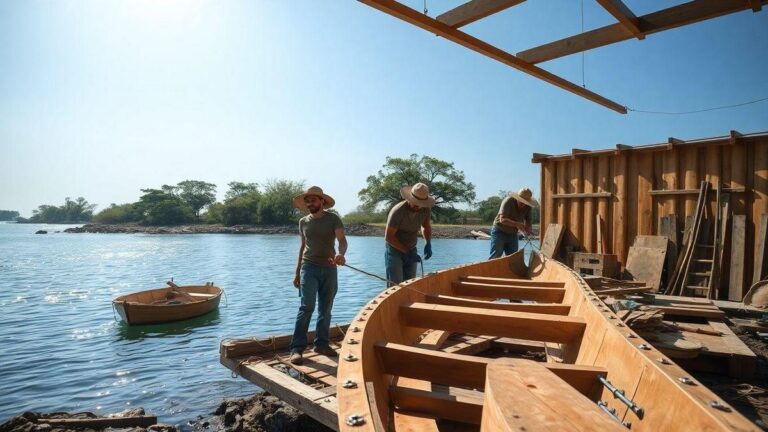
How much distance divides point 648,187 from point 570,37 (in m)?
4.97

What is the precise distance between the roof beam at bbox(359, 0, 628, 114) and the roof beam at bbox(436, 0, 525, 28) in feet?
0.25

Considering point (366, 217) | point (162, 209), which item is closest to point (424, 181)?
point (366, 217)

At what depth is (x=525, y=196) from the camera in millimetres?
7137

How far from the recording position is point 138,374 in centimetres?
848

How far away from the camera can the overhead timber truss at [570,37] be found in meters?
3.87

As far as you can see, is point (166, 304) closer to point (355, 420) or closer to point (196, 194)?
point (355, 420)

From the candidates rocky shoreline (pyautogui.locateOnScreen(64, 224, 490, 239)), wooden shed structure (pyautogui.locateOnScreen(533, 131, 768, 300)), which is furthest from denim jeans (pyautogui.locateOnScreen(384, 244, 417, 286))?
rocky shoreline (pyautogui.locateOnScreen(64, 224, 490, 239))

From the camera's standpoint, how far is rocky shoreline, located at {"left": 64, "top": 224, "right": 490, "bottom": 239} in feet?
199

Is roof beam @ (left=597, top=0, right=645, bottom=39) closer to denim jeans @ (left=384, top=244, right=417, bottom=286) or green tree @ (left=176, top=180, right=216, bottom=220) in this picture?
denim jeans @ (left=384, top=244, right=417, bottom=286)

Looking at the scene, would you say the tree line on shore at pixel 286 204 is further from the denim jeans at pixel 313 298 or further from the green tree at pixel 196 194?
the denim jeans at pixel 313 298

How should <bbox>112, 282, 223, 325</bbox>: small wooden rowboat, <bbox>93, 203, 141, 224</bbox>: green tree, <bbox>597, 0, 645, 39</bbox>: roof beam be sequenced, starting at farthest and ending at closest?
1. <bbox>93, 203, 141, 224</bbox>: green tree
2. <bbox>112, 282, 223, 325</bbox>: small wooden rowboat
3. <bbox>597, 0, 645, 39</bbox>: roof beam

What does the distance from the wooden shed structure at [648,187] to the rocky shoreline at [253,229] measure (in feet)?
156

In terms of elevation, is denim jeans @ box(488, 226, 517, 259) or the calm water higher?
denim jeans @ box(488, 226, 517, 259)

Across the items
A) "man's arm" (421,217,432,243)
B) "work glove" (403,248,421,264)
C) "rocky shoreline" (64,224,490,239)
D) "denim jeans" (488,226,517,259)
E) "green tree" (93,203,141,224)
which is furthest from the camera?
"green tree" (93,203,141,224)
